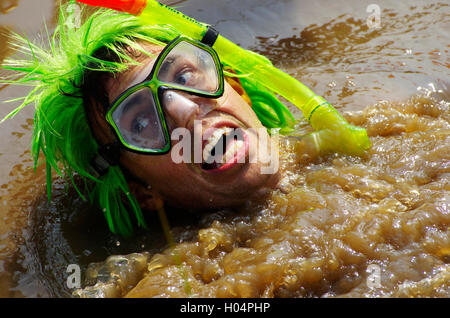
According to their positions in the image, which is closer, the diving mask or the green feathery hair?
the diving mask

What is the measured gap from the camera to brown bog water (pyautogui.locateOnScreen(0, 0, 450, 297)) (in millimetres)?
1857

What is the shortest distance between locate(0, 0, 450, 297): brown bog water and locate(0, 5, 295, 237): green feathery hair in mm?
157

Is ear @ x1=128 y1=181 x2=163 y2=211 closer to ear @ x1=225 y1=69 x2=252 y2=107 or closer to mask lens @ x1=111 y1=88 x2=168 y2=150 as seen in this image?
mask lens @ x1=111 y1=88 x2=168 y2=150

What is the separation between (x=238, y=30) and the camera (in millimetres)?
3699

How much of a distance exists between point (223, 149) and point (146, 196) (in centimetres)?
49

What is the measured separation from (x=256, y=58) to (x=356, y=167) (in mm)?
790

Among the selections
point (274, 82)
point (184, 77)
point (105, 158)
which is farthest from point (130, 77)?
point (274, 82)

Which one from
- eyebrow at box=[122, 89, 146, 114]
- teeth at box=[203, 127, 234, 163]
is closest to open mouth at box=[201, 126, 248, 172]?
teeth at box=[203, 127, 234, 163]

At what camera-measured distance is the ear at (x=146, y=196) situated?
7.93 ft

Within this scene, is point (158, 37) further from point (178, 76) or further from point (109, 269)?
point (109, 269)

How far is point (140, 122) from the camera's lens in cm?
220

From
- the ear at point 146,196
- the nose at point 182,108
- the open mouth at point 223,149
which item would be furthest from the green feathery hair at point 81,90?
the open mouth at point 223,149

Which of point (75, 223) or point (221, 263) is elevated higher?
point (75, 223)
